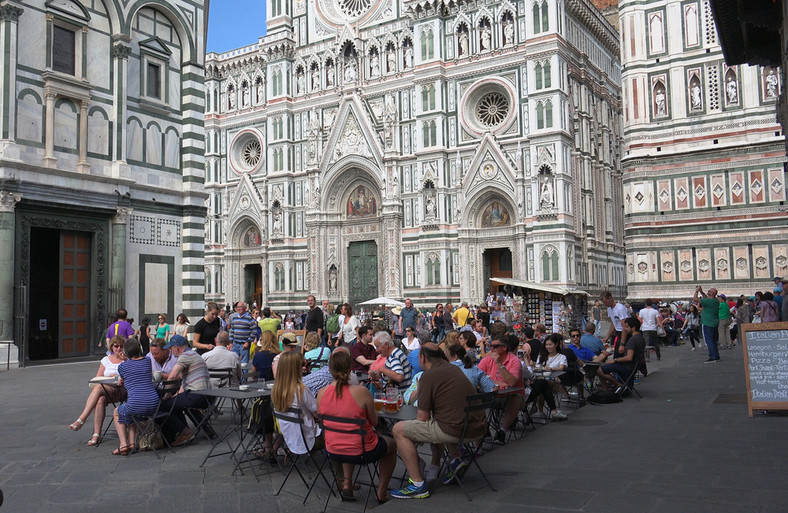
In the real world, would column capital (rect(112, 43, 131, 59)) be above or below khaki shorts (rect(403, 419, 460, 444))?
above

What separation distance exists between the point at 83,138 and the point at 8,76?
246 centimetres

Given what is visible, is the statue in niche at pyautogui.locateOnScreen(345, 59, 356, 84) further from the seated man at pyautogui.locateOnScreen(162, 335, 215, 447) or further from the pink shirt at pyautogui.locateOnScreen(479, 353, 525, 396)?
the pink shirt at pyautogui.locateOnScreen(479, 353, 525, 396)

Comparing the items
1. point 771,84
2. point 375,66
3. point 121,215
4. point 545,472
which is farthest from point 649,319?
point 375,66

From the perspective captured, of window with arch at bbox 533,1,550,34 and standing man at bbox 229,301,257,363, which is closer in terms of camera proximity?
standing man at bbox 229,301,257,363

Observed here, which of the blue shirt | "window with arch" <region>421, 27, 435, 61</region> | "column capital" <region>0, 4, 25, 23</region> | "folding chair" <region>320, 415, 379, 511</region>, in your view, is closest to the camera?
"folding chair" <region>320, 415, 379, 511</region>

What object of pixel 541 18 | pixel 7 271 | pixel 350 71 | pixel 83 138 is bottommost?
pixel 7 271

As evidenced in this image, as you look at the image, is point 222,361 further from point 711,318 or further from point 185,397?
point 711,318

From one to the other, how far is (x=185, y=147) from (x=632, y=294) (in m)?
18.0

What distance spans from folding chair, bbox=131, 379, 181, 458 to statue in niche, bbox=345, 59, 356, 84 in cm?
3283

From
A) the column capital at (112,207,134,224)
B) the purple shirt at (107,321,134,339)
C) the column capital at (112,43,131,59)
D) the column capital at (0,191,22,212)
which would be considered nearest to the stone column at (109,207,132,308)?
the column capital at (112,207,134,224)

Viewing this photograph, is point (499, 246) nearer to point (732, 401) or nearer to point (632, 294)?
point (632, 294)

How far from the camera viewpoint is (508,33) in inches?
1344

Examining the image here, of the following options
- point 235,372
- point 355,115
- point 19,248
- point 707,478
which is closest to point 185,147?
point 19,248

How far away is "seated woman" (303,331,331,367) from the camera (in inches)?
364
